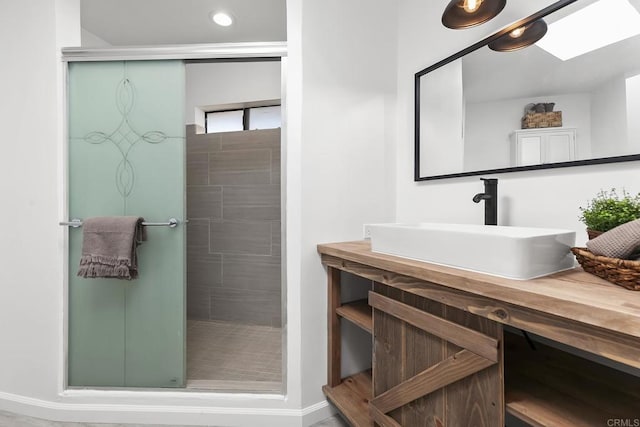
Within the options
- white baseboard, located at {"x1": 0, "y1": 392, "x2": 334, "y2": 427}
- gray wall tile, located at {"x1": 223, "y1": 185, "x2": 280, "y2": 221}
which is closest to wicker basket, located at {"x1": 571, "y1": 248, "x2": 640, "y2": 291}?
white baseboard, located at {"x1": 0, "y1": 392, "x2": 334, "y2": 427}

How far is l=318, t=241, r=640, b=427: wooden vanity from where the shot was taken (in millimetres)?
562

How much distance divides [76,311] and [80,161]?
A: 30.9 inches

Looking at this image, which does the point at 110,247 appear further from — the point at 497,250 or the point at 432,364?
the point at 497,250

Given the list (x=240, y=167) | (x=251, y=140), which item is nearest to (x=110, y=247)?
(x=240, y=167)

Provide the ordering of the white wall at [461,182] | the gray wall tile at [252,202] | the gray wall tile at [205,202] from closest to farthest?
the white wall at [461,182] → the gray wall tile at [252,202] → the gray wall tile at [205,202]

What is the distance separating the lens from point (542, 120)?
3.47ft

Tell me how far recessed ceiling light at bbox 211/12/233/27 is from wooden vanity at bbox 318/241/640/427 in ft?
6.72

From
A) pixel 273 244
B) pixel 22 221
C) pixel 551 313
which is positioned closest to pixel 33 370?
pixel 22 221

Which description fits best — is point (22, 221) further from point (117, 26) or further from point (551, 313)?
point (551, 313)

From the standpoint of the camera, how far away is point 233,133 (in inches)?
100

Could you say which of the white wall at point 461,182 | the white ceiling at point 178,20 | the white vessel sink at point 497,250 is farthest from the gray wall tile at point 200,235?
the white vessel sink at point 497,250

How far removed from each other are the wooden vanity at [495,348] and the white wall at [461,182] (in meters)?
0.34

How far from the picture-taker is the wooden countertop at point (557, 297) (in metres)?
0.50

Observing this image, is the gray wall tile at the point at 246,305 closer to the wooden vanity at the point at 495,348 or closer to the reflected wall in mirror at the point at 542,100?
the wooden vanity at the point at 495,348
